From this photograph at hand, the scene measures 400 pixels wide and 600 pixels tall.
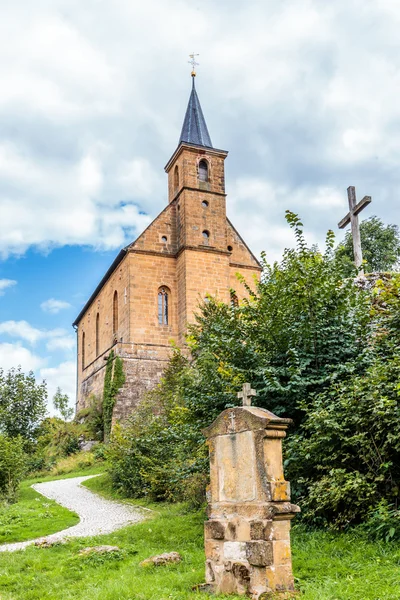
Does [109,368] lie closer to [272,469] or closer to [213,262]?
[213,262]

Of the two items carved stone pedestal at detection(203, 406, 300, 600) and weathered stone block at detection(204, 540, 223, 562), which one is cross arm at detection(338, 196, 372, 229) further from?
weathered stone block at detection(204, 540, 223, 562)

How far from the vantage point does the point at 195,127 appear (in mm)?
32781

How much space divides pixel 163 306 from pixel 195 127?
11099 mm

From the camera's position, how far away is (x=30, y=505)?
14836 millimetres

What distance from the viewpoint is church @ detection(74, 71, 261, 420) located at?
27.8 metres

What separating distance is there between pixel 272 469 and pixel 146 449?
10.6 m

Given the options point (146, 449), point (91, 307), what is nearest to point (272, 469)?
point (146, 449)

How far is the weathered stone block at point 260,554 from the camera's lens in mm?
5684

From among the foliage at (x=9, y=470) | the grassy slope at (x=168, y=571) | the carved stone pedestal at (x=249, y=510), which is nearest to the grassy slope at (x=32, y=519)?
the foliage at (x=9, y=470)

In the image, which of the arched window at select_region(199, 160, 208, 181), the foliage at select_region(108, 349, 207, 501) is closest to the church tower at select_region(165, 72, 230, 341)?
the arched window at select_region(199, 160, 208, 181)

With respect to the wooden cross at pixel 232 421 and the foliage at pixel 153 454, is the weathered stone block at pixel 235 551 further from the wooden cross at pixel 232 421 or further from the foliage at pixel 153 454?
the foliage at pixel 153 454

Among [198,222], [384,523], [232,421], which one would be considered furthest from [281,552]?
[198,222]

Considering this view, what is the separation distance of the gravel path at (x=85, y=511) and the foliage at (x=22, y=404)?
5.23m

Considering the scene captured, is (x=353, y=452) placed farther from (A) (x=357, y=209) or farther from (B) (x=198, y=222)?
(B) (x=198, y=222)
